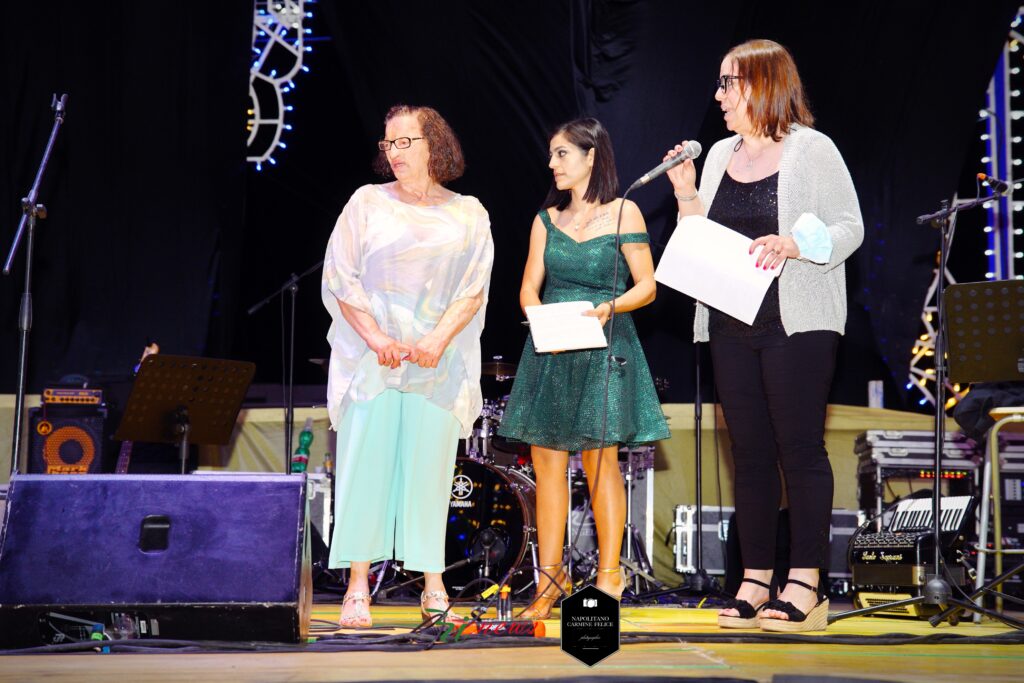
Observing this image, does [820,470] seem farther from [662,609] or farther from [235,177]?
[235,177]

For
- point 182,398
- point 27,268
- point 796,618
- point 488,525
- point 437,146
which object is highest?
point 437,146

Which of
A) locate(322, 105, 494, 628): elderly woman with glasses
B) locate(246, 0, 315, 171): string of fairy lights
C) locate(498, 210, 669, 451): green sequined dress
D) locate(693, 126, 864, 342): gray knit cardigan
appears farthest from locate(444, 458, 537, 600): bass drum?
locate(246, 0, 315, 171): string of fairy lights

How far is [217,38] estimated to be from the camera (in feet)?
19.7

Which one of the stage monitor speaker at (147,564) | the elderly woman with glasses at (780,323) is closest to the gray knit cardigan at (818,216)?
the elderly woman with glasses at (780,323)

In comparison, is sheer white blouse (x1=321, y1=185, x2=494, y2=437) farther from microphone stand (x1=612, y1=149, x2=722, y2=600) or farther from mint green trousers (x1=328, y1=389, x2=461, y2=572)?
microphone stand (x1=612, y1=149, x2=722, y2=600)

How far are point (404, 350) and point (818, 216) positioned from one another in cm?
117

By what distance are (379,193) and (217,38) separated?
3.26 m

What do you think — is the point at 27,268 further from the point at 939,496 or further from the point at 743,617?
the point at 939,496

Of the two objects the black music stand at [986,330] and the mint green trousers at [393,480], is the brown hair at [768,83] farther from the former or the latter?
the mint green trousers at [393,480]

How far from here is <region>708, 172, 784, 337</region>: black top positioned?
2.90 metres

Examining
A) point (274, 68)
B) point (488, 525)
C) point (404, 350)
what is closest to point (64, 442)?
point (488, 525)

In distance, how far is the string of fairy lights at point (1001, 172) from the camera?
229 inches

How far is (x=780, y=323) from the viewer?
2879mm

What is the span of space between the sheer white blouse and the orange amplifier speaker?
249 cm
